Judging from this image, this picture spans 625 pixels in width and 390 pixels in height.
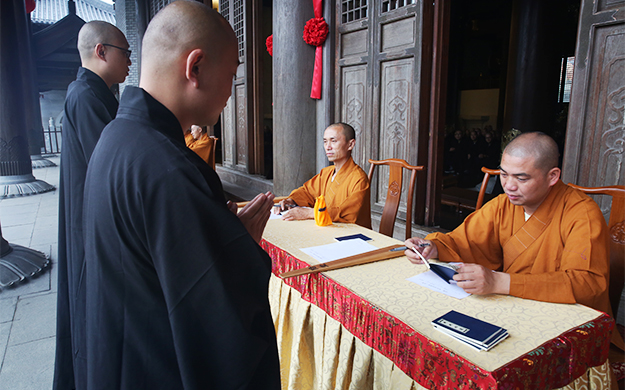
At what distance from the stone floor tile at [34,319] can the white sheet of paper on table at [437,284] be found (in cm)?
231

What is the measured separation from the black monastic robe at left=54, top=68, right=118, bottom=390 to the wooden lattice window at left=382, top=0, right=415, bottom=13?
9.41 feet

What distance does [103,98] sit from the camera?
179 centimetres

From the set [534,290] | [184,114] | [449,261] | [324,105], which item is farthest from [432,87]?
[184,114]

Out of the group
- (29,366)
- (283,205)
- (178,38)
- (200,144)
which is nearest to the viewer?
(178,38)

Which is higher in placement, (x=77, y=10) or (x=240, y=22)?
(x=77, y=10)

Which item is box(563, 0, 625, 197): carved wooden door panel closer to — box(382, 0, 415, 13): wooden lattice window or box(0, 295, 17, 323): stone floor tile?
box(382, 0, 415, 13): wooden lattice window

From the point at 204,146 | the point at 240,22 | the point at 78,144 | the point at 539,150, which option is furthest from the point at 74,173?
the point at 240,22

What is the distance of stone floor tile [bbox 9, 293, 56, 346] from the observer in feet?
7.90

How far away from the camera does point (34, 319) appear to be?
2.61 meters

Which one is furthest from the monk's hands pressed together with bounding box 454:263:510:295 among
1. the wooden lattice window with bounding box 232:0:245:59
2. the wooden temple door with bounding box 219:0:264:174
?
the wooden lattice window with bounding box 232:0:245:59

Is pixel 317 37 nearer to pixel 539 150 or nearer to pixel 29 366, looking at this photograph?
pixel 539 150

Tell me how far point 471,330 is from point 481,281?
27cm

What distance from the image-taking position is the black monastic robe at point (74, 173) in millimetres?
1534

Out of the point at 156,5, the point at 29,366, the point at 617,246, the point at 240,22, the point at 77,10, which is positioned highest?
the point at 77,10
